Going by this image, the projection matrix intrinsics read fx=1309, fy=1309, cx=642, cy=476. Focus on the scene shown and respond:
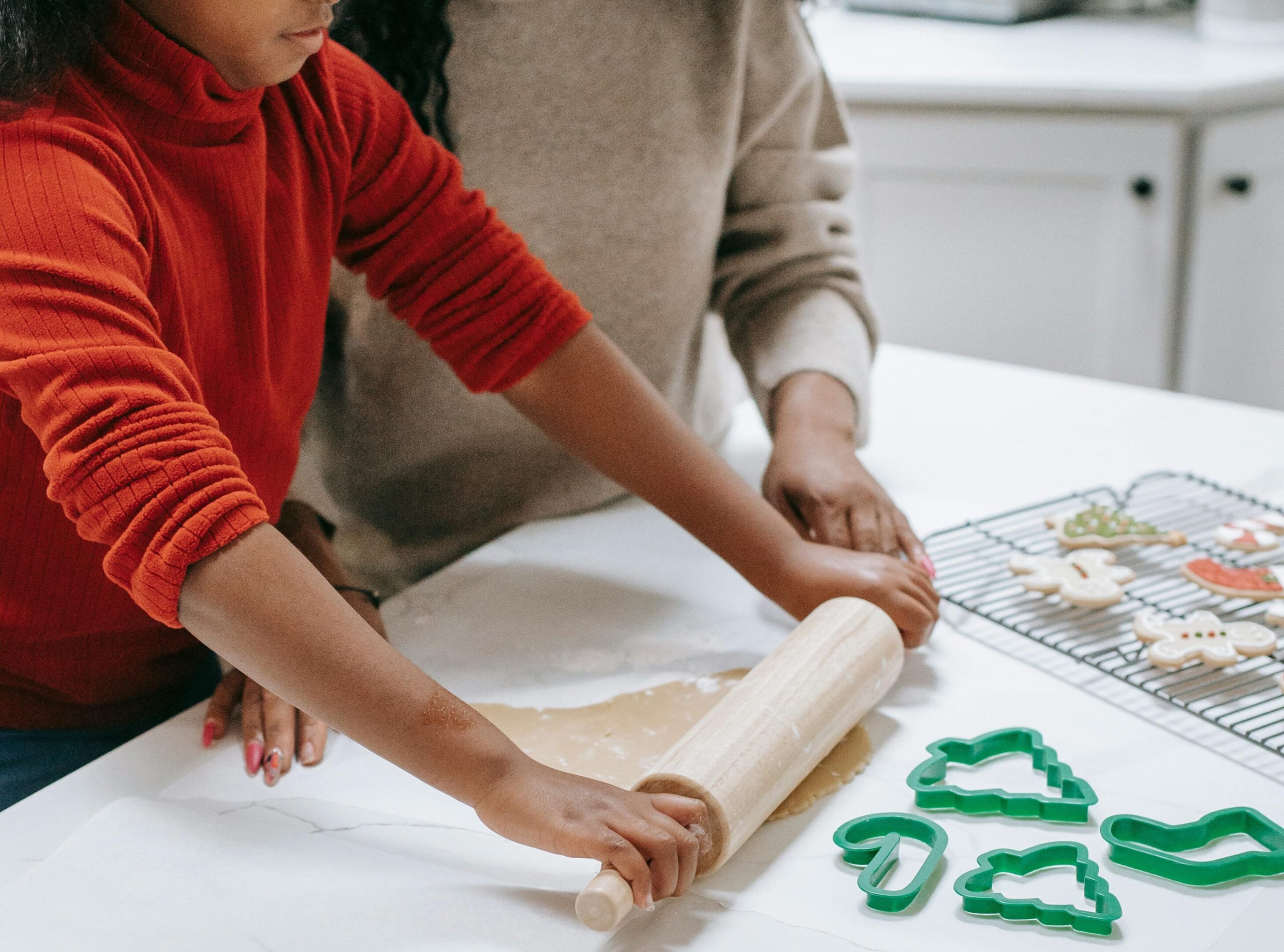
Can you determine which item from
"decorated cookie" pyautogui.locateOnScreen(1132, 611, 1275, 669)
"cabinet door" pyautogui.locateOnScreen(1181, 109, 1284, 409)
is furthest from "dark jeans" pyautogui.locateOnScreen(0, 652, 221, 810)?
"cabinet door" pyautogui.locateOnScreen(1181, 109, 1284, 409)

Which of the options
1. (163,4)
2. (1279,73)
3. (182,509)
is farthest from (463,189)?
(1279,73)

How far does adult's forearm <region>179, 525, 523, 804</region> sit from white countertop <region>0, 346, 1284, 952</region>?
2.6 inches

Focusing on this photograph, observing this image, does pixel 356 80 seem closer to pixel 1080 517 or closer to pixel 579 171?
pixel 579 171

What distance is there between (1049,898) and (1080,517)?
0.40 m

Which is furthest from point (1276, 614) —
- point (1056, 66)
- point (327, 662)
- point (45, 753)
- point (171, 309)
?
point (1056, 66)

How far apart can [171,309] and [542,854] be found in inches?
13.9

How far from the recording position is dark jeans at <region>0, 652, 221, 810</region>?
834mm

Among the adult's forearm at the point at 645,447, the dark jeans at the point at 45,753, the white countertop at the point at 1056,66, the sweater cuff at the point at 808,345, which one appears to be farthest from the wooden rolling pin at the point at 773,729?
the white countertop at the point at 1056,66

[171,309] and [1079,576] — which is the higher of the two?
[171,309]

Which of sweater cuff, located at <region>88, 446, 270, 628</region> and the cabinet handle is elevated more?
sweater cuff, located at <region>88, 446, 270, 628</region>

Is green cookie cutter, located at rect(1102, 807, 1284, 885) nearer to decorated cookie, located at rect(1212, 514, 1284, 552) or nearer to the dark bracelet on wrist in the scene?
decorated cookie, located at rect(1212, 514, 1284, 552)

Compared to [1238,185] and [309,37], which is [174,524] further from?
[1238,185]

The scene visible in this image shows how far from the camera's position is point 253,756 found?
760 mm

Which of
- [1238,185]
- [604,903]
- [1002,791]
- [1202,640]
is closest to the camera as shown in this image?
[604,903]
